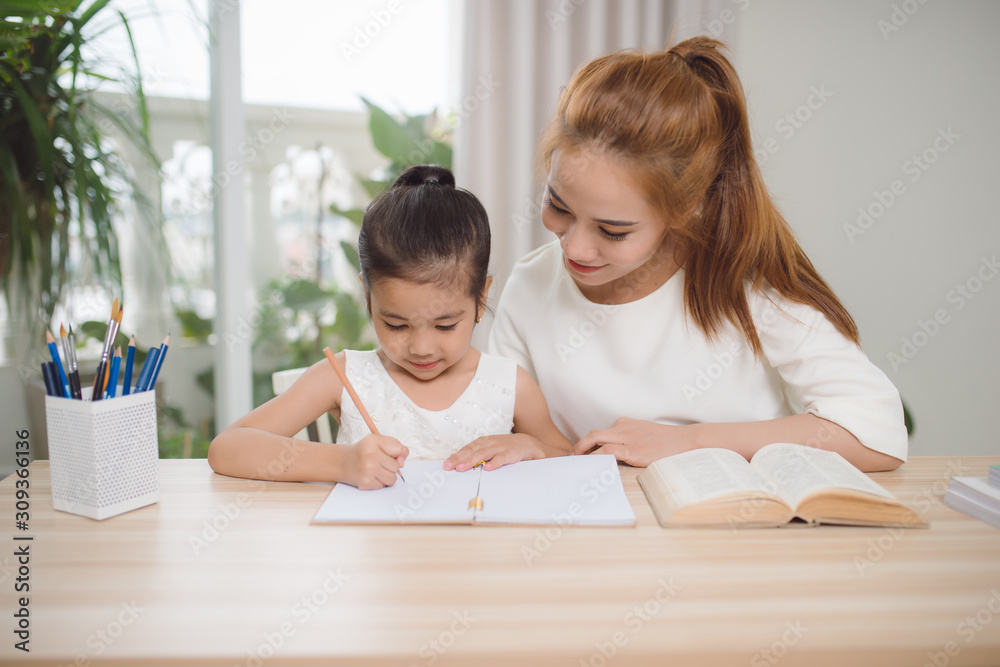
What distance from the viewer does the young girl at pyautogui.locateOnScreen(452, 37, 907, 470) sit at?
1.10 meters

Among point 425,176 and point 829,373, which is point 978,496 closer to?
point 829,373

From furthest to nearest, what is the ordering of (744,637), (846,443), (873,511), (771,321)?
(771,321), (846,443), (873,511), (744,637)

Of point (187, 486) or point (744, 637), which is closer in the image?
point (744, 637)

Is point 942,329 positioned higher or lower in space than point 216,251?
lower

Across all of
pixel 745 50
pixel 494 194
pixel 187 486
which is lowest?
pixel 187 486

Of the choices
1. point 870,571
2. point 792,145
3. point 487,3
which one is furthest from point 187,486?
point 792,145

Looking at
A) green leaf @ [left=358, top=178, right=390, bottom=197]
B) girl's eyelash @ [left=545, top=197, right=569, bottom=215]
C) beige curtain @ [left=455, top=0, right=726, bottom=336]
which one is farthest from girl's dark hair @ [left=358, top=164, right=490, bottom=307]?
green leaf @ [left=358, top=178, right=390, bottom=197]

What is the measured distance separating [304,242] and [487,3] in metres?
1.11

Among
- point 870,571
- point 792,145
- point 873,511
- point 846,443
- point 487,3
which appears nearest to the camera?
point 870,571

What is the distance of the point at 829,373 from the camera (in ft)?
3.83

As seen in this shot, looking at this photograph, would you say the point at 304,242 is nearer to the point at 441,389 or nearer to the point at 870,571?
the point at 441,389

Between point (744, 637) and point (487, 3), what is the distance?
2.37 m

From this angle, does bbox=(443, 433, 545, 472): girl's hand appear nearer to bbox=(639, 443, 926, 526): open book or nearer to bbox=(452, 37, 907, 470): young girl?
bbox=(452, 37, 907, 470): young girl

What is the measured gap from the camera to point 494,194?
8.36 ft
